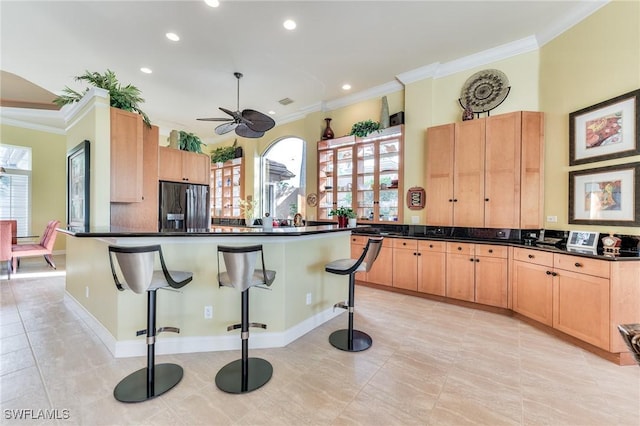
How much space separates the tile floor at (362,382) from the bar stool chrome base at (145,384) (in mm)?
56

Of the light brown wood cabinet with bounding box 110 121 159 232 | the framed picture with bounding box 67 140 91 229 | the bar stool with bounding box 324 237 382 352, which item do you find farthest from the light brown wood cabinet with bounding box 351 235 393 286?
the framed picture with bounding box 67 140 91 229

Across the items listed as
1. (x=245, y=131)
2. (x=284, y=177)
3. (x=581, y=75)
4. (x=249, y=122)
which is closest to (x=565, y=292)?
(x=581, y=75)

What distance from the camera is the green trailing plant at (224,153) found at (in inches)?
299

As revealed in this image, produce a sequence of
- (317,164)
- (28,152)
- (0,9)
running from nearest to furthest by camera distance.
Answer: (0,9), (317,164), (28,152)

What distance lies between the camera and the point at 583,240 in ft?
9.55

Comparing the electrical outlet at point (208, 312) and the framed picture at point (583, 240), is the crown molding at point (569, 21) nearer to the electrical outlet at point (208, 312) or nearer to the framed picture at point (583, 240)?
the framed picture at point (583, 240)

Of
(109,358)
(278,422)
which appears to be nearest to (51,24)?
(109,358)

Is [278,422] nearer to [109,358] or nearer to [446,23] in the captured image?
[109,358]

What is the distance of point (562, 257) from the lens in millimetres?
2754

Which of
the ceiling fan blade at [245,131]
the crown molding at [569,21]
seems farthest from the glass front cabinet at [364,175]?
the crown molding at [569,21]

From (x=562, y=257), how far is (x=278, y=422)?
3.08m

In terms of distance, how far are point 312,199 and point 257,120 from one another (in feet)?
8.01

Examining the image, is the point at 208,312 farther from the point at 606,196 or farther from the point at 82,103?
the point at 606,196

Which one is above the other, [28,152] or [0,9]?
[0,9]
